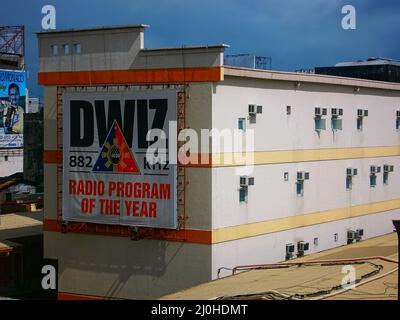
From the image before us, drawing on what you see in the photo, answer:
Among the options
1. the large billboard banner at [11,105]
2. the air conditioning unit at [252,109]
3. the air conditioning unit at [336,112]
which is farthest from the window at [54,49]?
Answer: the large billboard banner at [11,105]

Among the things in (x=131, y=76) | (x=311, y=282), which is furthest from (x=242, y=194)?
(x=311, y=282)

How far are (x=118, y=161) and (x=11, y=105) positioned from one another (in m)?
48.0

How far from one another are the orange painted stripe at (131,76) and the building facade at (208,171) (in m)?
0.04

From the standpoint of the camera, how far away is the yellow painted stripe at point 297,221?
25.2m

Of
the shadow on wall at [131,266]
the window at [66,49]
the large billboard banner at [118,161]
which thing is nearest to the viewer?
the large billboard banner at [118,161]

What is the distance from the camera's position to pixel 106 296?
87.6 ft

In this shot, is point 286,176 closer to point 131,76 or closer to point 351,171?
point 351,171

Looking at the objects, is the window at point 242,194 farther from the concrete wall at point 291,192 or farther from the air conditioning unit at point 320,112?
the air conditioning unit at point 320,112

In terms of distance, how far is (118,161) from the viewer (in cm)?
2573

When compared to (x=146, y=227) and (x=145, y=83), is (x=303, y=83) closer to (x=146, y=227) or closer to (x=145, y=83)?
(x=145, y=83)

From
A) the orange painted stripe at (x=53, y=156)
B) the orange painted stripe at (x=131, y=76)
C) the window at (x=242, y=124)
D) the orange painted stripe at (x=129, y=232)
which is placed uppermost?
the orange painted stripe at (x=131, y=76)

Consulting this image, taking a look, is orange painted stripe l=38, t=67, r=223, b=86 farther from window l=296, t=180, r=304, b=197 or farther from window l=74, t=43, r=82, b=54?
window l=296, t=180, r=304, b=197

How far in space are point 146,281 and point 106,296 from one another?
6.39ft

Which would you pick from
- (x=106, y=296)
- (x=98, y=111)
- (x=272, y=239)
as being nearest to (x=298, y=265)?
(x=272, y=239)
